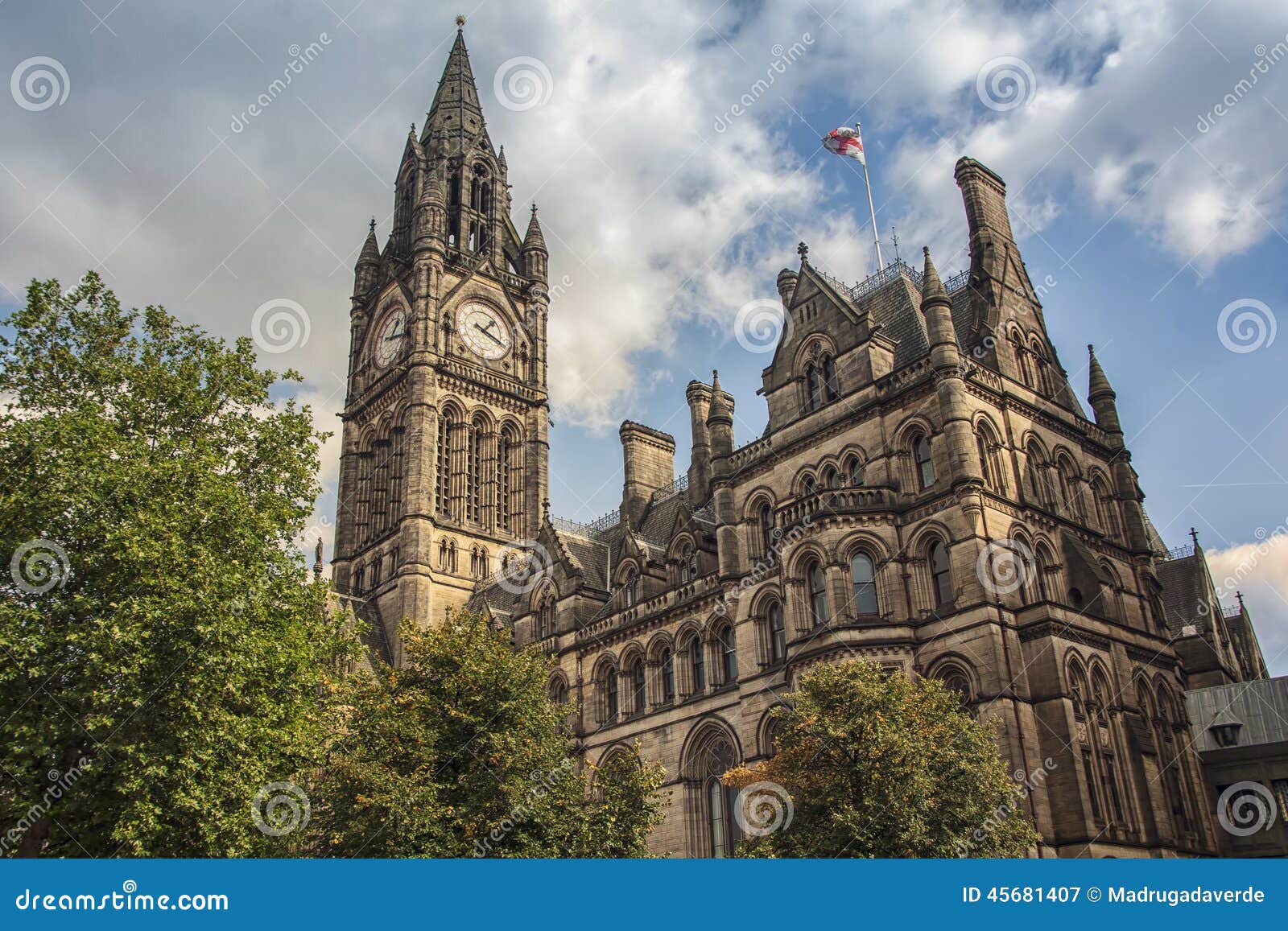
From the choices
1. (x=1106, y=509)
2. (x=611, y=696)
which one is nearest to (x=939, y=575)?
(x=1106, y=509)

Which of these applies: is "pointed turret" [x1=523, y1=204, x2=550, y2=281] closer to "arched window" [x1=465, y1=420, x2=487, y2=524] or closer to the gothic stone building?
"arched window" [x1=465, y1=420, x2=487, y2=524]

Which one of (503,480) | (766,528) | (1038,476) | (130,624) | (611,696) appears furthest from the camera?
(503,480)

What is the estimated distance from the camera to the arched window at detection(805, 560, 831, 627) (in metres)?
32.1

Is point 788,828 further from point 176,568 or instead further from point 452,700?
point 176,568

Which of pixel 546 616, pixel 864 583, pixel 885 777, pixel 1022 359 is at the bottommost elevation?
pixel 885 777

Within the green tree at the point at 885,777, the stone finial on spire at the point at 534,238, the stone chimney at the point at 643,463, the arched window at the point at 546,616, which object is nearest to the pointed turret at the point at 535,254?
the stone finial on spire at the point at 534,238

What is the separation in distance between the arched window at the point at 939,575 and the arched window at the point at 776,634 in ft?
16.6

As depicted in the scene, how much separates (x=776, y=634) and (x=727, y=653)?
2949 millimetres

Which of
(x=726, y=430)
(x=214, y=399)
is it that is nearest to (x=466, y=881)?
(x=214, y=399)

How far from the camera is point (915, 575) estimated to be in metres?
31.2

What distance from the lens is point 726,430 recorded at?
39.1 m

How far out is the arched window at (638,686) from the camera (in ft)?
131

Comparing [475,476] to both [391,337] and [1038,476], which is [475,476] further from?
[1038,476]

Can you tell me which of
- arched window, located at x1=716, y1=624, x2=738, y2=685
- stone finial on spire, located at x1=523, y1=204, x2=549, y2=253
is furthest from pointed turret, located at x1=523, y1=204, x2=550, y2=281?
arched window, located at x1=716, y1=624, x2=738, y2=685
